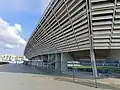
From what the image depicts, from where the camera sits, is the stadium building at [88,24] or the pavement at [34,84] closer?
the pavement at [34,84]

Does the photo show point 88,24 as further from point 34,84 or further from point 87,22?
point 34,84

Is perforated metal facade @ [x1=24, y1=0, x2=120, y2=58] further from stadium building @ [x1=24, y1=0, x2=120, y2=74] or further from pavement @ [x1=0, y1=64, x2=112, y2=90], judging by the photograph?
pavement @ [x1=0, y1=64, x2=112, y2=90]

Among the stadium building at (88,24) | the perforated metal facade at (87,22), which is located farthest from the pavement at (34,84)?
the perforated metal facade at (87,22)

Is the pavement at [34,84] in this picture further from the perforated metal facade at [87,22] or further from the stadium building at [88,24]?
the perforated metal facade at [87,22]

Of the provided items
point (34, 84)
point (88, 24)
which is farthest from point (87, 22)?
point (34, 84)

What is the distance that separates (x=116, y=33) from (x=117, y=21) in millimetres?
1953

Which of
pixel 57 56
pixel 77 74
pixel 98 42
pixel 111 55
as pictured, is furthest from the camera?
pixel 57 56

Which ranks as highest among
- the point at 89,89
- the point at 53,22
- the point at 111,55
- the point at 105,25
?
the point at 53,22

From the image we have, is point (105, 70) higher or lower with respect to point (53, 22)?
lower

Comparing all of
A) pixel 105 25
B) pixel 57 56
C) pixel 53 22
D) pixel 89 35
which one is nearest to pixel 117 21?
pixel 105 25

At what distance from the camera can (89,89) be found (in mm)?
12031

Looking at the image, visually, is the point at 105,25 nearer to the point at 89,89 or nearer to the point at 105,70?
the point at 105,70

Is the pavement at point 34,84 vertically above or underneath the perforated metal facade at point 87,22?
underneath

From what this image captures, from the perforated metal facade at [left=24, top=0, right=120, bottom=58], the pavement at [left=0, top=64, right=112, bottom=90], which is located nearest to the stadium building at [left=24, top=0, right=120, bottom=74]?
the perforated metal facade at [left=24, top=0, right=120, bottom=58]
